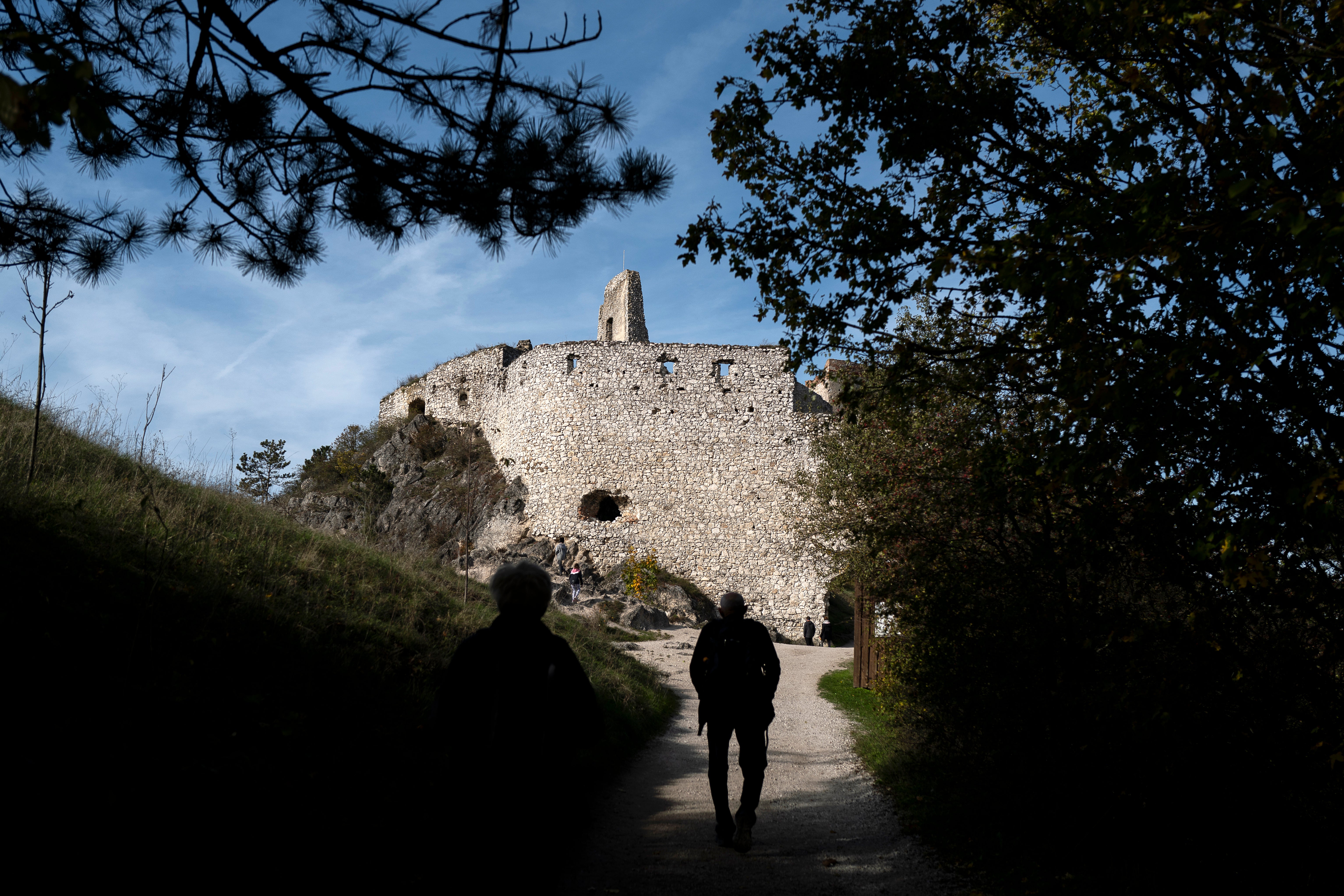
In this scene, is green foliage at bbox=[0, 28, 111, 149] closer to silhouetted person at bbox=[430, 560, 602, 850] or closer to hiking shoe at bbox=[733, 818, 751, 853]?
silhouetted person at bbox=[430, 560, 602, 850]

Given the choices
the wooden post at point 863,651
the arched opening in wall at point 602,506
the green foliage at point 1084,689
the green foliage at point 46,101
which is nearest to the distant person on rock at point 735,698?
the green foliage at point 1084,689

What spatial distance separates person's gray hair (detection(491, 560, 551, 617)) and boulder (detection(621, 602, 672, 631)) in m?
15.8

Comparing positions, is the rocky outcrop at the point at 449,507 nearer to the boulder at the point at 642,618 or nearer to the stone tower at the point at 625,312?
the boulder at the point at 642,618

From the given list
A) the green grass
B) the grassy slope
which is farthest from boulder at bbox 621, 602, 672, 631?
the grassy slope

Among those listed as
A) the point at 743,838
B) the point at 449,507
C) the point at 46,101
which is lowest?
the point at 743,838

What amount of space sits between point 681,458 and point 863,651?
13.9 meters

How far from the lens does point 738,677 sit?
4664 mm

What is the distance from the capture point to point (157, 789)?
9.41ft

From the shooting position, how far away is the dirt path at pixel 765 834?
3.98 metres

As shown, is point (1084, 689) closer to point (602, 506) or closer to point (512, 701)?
point (512, 701)

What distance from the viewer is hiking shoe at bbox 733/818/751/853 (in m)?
4.45

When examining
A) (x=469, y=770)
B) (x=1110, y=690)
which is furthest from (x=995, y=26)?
(x=469, y=770)

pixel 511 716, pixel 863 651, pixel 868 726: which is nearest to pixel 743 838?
pixel 511 716

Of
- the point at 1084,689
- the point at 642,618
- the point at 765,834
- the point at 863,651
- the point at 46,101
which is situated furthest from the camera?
the point at 642,618
